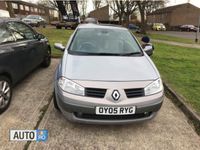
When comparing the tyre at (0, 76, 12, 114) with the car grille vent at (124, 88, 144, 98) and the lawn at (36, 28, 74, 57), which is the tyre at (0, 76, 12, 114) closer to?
the car grille vent at (124, 88, 144, 98)

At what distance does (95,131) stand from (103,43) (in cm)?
176

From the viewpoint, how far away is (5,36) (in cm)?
348

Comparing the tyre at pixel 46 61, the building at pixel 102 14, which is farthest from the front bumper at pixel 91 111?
the building at pixel 102 14

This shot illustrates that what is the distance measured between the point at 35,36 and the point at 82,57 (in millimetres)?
2276

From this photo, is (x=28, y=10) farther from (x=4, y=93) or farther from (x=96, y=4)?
(x=4, y=93)

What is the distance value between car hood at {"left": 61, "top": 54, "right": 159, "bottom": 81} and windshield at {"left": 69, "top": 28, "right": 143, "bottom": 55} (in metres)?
0.27

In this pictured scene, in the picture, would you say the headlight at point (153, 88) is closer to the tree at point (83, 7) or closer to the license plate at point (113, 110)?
the license plate at point (113, 110)

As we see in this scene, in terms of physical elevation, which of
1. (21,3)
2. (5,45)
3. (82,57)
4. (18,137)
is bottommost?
(18,137)

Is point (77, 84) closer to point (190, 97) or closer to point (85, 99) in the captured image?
point (85, 99)

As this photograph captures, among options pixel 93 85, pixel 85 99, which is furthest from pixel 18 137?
pixel 93 85

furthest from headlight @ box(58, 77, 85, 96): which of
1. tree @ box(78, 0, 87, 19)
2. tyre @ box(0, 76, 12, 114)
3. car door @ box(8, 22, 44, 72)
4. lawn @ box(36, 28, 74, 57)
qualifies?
tree @ box(78, 0, 87, 19)

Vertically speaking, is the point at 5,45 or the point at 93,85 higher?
the point at 5,45

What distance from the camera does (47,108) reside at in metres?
3.39

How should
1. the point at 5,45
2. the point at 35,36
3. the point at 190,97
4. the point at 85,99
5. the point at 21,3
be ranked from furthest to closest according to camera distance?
the point at 21,3, the point at 35,36, the point at 190,97, the point at 5,45, the point at 85,99
